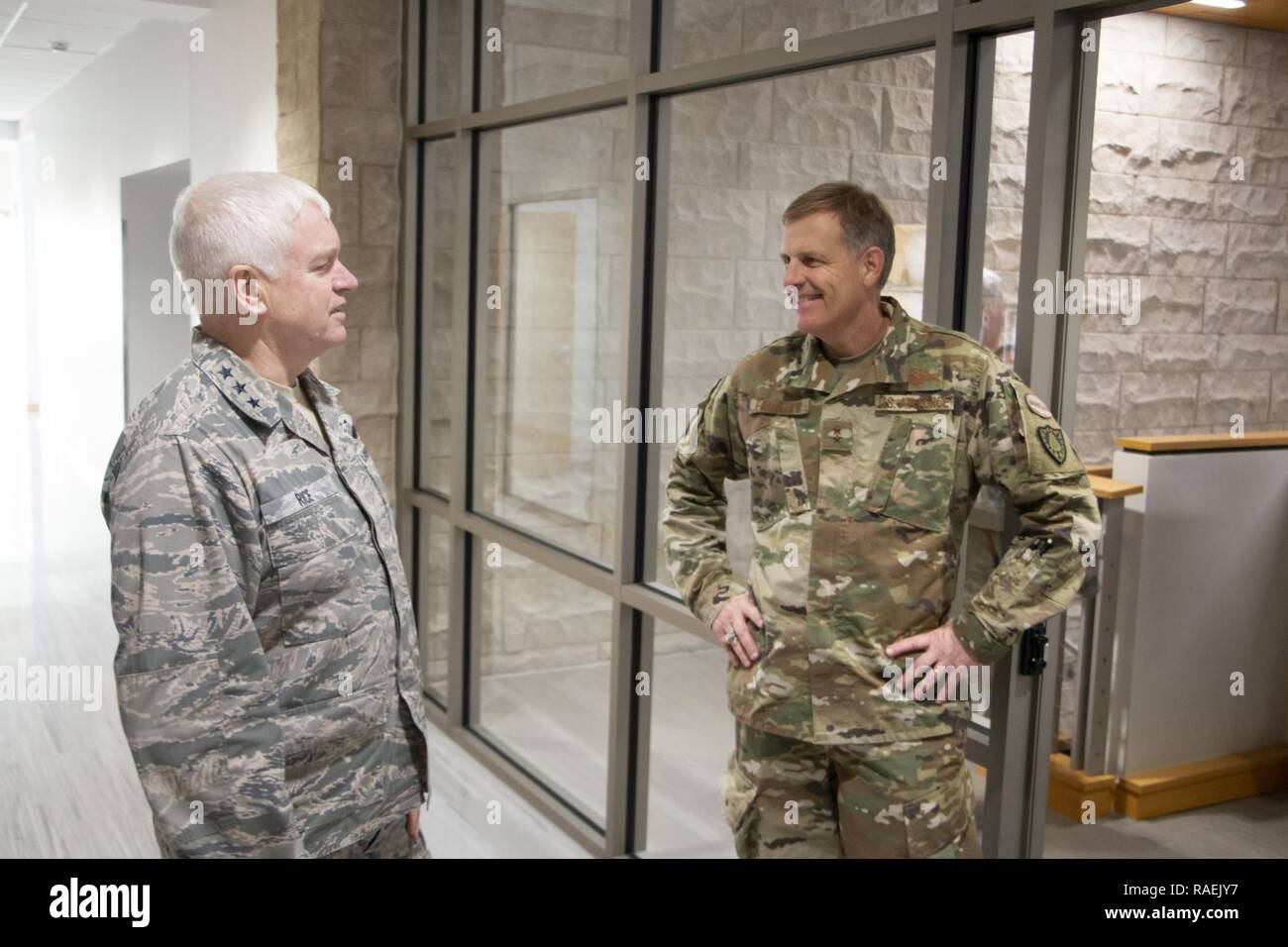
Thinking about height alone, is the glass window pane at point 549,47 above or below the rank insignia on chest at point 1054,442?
above

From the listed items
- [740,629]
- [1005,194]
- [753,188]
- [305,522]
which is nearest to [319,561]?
[305,522]

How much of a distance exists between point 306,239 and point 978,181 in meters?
1.22

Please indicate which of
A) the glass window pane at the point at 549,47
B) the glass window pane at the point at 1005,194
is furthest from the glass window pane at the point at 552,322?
the glass window pane at the point at 1005,194

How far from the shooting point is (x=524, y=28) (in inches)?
149

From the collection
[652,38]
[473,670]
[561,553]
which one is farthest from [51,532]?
[652,38]

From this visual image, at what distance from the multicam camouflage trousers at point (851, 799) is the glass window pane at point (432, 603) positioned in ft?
8.47

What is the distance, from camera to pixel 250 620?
1.50m

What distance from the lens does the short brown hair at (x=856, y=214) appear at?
1.95m

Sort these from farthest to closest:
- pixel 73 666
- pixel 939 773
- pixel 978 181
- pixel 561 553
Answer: pixel 73 666 → pixel 561 553 → pixel 978 181 → pixel 939 773

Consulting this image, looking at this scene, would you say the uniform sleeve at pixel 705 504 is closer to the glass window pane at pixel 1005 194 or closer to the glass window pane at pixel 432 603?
the glass window pane at pixel 1005 194

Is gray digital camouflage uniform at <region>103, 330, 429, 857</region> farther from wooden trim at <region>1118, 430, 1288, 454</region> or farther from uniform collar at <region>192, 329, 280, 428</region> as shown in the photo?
wooden trim at <region>1118, 430, 1288, 454</region>

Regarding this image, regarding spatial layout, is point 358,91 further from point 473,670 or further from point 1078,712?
point 1078,712

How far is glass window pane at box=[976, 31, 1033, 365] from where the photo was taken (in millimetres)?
2105
